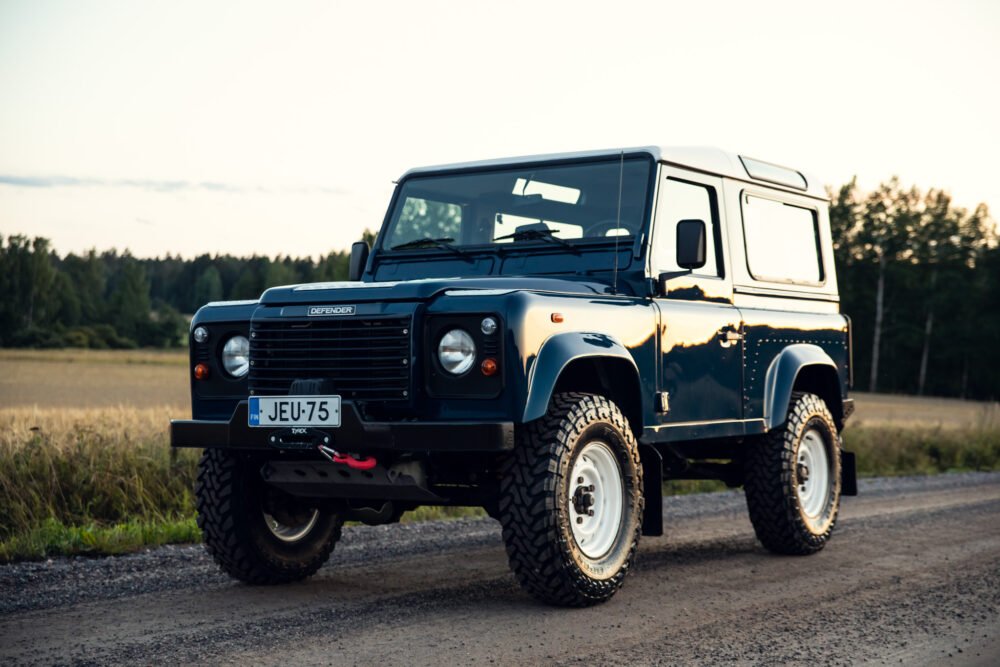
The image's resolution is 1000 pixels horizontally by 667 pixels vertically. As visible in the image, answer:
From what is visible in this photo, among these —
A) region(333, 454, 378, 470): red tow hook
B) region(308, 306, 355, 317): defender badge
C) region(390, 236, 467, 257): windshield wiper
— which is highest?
region(390, 236, 467, 257): windshield wiper

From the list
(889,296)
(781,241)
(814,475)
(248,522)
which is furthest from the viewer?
(889,296)

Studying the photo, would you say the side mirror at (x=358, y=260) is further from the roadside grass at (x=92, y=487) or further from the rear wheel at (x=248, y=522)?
the roadside grass at (x=92, y=487)

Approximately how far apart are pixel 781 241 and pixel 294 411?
163 inches

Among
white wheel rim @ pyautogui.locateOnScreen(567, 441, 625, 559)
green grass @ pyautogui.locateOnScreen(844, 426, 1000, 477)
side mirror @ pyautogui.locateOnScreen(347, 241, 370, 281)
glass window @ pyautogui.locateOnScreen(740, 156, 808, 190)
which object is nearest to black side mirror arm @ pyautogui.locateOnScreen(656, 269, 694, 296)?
white wheel rim @ pyautogui.locateOnScreen(567, 441, 625, 559)

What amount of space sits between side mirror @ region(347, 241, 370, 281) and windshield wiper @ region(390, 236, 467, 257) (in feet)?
0.86

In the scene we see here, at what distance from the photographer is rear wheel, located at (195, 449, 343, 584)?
20.3 ft

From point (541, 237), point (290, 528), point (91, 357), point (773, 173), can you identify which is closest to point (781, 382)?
point (773, 173)

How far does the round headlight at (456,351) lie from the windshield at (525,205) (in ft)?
4.99

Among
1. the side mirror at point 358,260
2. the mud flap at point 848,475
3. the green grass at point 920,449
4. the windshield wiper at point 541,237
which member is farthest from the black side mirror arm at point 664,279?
the green grass at point 920,449

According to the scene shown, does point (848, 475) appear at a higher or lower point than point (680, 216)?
lower

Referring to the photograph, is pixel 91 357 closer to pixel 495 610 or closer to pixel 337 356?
pixel 337 356

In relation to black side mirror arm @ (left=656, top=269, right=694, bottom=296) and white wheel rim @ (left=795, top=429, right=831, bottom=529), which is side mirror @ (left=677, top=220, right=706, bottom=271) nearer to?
black side mirror arm @ (left=656, top=269, right=694, bottom=296)

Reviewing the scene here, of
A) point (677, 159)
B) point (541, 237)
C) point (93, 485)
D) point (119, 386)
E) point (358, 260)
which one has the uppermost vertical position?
point (677, 159)

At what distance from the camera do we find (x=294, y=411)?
554 centimetres
